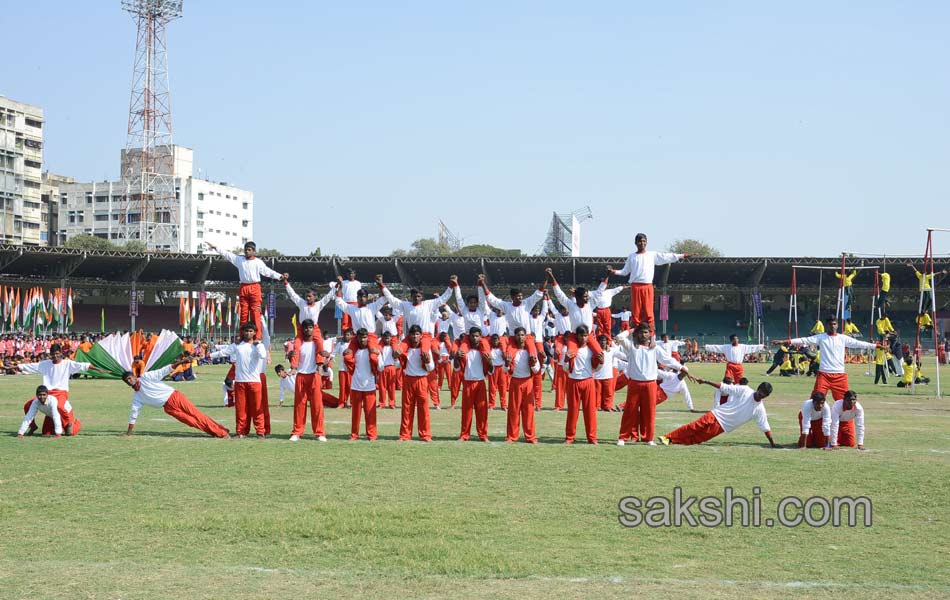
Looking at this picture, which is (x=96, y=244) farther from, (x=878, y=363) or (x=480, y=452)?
(x=480, y=452)

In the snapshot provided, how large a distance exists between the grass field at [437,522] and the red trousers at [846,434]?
1.06 feet

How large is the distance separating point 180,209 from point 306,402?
104 m

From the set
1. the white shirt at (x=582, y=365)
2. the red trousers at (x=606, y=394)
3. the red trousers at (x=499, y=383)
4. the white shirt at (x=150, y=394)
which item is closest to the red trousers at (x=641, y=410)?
the white shirt at (x=582, y=365)

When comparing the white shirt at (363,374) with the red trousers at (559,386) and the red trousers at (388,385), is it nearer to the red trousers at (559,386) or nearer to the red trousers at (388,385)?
the red trousers at (388,385)

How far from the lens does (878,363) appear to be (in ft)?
108

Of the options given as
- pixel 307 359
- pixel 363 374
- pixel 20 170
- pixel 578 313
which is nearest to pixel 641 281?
pixel 578 313

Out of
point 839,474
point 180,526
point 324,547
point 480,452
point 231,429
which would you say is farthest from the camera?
point 231,429

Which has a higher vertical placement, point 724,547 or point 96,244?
point 96,244

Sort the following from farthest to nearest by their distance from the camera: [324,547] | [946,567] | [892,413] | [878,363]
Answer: [878,363] → [892,413] → [324,547] → [946,567]

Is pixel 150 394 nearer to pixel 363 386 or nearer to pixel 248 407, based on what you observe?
pixel 248 407

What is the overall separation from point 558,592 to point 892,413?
16381 mm

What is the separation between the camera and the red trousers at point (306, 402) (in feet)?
49.4

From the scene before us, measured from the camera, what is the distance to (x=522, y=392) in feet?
49.5

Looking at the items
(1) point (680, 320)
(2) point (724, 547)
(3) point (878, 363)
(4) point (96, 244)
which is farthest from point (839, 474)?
(4) point (96, 244)
